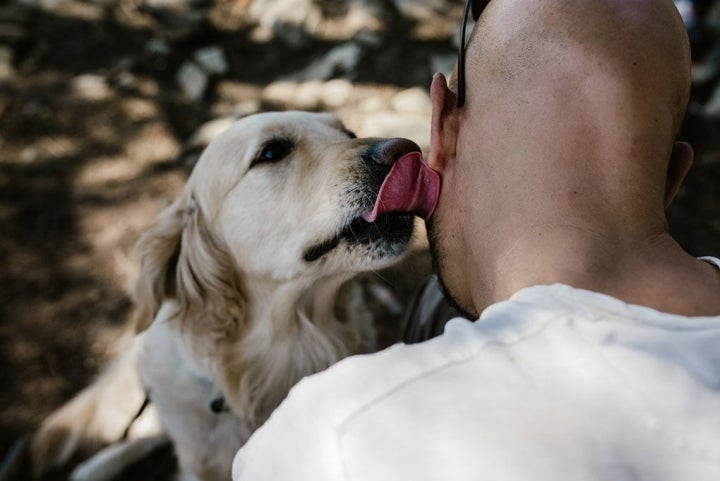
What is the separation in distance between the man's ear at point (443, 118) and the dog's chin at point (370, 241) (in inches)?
17.3

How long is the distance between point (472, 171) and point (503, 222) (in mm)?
174

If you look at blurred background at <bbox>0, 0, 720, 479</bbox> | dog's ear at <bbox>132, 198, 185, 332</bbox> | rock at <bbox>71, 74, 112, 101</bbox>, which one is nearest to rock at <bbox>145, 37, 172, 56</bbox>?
blurred background at <bbox>0, 0, 720, 479</bbox>

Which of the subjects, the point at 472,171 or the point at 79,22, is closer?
the point at 472,171

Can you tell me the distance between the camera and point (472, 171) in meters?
→ 1.30

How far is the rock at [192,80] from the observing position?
461 centimetres

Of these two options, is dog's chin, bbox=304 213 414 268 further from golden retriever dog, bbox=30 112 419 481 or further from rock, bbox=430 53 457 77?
rock, bbox=430 53 457 77

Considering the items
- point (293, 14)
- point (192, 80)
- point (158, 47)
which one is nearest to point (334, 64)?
point (293, 14)

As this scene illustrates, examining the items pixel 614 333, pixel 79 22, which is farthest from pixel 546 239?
pixel 79 22

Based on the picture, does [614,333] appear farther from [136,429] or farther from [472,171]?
[136,429]

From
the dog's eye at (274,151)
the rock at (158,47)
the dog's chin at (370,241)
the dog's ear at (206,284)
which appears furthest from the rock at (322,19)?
the dog's chin at (370,241)

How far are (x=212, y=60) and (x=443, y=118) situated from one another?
4.00m

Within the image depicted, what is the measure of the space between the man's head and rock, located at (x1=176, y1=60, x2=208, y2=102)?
3753 mm

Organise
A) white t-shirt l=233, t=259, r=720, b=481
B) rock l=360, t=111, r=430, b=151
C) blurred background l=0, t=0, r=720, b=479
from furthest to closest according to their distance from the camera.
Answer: rock l=360, t=111, r=430, b=151 → blurred background l=0, t=0, r=720, b=479 → white t-shirt l=233, t=259, r=720, b=481

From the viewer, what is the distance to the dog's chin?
186 cm
